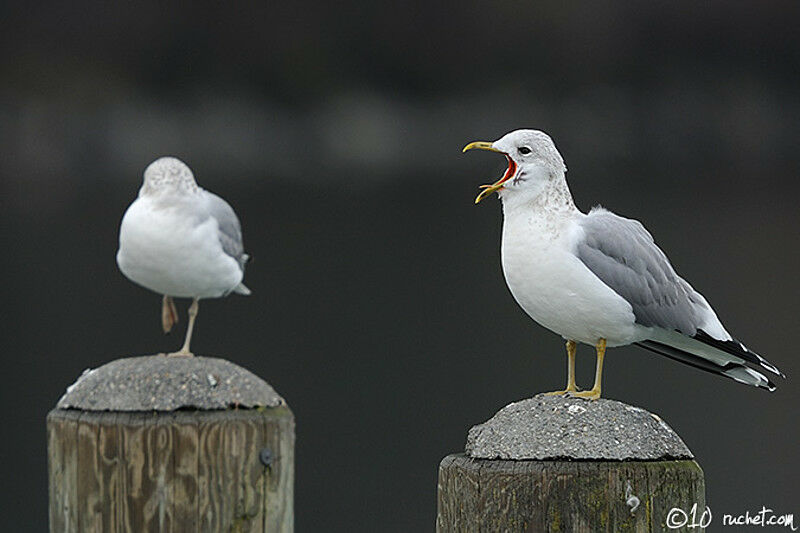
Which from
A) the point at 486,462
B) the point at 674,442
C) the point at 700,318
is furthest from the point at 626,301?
the point at 486,462

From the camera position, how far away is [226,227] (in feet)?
13.0

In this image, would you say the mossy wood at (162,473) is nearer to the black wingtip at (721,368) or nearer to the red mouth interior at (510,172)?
the red mouth interior at (510,172)

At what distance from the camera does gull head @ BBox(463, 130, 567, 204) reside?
3.32m

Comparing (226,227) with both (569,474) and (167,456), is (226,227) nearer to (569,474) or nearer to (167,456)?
(167,456)

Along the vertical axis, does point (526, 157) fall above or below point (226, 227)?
above

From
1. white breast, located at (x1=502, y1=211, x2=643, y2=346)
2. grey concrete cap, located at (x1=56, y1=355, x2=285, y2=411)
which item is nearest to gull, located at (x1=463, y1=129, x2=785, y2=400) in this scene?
white breast, located at (x1=502, y1=211, x2=643, y2=346)

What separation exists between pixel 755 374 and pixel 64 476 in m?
1.81

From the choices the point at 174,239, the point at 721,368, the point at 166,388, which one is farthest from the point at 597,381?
the point at 174,239

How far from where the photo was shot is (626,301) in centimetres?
337

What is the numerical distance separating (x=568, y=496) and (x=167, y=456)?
936mm

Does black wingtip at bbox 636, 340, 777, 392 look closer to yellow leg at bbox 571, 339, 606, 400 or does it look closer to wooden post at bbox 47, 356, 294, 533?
yellow leg at bbox 571, 339, 606, 400

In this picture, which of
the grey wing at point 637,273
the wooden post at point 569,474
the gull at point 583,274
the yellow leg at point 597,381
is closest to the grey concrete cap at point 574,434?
the wooden post at point 569,474

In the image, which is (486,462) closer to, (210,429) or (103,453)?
(210,429)

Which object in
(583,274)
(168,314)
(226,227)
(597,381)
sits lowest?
(597,381)
